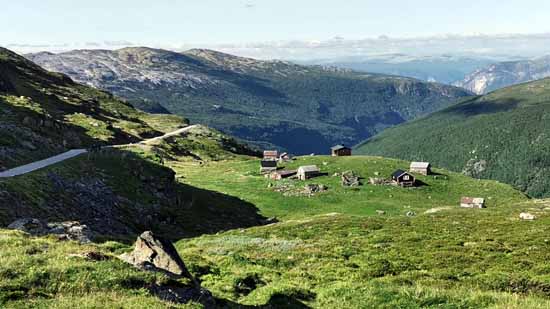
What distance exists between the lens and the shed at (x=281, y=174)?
11581 cm

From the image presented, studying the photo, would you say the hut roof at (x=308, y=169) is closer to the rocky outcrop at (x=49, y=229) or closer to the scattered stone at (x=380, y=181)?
the scattered stone at (x=380, y=181)

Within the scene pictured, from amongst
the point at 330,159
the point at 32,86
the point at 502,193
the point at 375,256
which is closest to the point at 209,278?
A: the point at 375,256

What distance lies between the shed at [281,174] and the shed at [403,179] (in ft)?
84.1

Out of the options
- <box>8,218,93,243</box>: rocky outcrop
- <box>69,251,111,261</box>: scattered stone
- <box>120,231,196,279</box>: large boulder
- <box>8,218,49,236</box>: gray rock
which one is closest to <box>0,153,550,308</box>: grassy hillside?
<box>69,251,111,261</box>: scattered stone

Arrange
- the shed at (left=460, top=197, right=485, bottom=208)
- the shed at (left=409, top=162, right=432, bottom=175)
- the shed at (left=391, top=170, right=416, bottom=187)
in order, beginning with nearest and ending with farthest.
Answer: the shed at (left=460, top=197, right=485, bottom=208) → the shed at (left=391, top=170, right=416, bottom=187) → the shed at (left=409, top=162, right=432, bottom=175)

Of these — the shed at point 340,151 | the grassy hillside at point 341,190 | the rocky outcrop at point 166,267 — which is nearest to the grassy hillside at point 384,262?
the rocky outcrop at point 166,267

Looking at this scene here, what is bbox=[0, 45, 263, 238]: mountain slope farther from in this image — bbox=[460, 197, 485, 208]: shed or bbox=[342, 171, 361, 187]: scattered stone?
bbox=[460, 197, 485, 208]: shed

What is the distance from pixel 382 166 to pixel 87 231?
335ft

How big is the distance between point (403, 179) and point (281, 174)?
Result: 98.2ft

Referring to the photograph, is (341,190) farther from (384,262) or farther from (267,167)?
(384,262)

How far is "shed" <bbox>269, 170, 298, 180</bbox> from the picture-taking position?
4559 inches

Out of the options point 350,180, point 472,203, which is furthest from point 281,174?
point 472,203

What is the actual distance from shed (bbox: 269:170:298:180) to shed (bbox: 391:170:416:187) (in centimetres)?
2564

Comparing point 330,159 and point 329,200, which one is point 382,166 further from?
point 329,200
